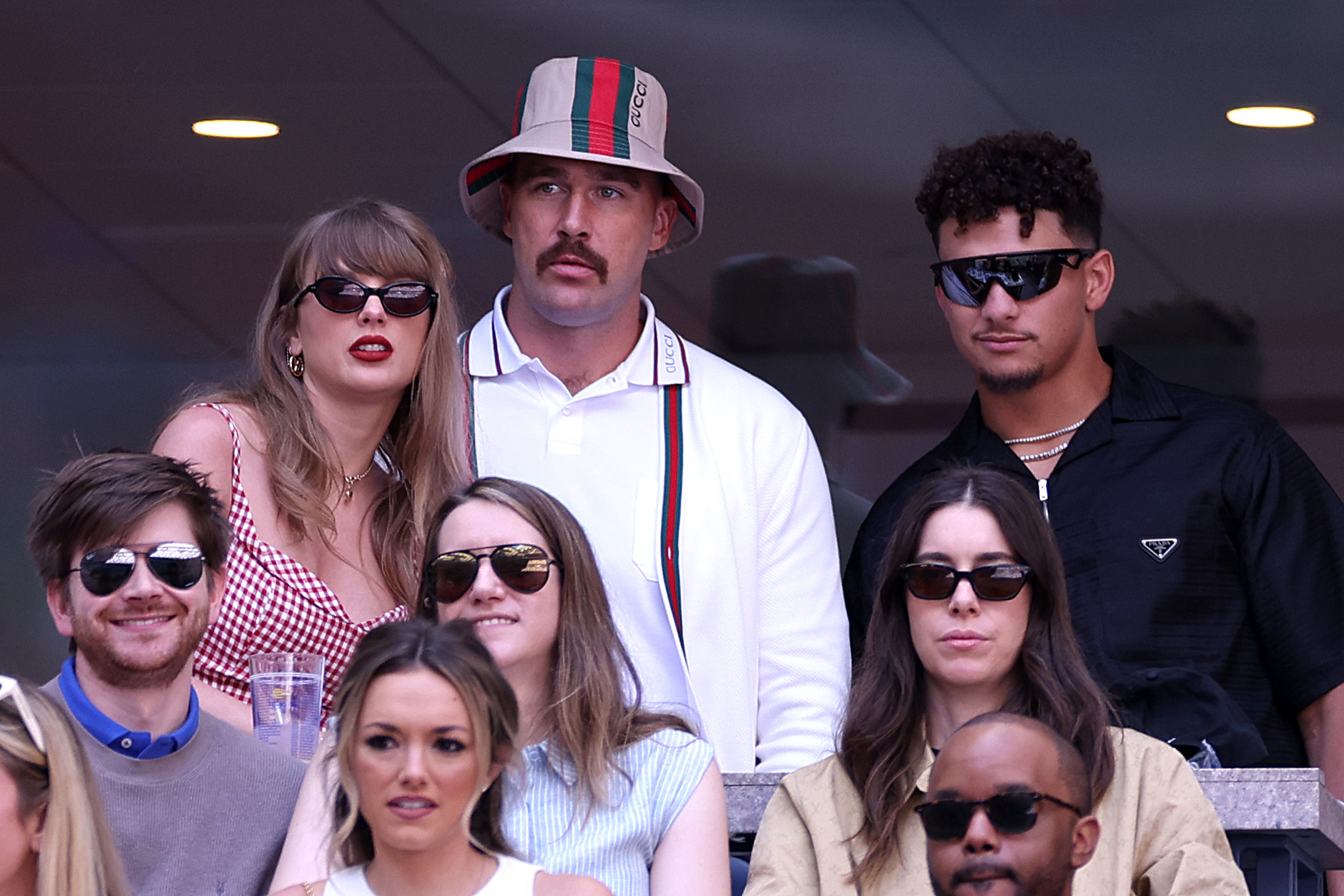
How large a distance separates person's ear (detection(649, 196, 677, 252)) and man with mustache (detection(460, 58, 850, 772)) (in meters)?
0.04

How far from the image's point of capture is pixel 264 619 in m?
3.32

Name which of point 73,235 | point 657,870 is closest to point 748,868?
point 657,870

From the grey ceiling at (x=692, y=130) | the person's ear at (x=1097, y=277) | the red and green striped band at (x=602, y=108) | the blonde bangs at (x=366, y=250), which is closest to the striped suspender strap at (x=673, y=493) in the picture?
the red and green striped band at (x=602, y=108)

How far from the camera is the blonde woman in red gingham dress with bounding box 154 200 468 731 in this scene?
11.0 ft

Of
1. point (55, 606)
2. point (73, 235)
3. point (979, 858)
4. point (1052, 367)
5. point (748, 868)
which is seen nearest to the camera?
point (979, 858)

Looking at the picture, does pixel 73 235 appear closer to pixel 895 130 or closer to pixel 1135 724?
pixel 895 130

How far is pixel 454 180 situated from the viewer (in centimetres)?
641

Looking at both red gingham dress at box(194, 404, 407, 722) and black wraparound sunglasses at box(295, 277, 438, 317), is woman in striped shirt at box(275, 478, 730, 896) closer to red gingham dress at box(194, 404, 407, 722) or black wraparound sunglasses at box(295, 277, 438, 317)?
red gingham dress at box(194, 404, 407, 722)

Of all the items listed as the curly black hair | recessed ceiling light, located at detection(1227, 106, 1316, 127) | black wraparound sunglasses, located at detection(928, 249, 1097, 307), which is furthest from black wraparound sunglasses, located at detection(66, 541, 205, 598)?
recessed ceiling light, located at detection(1227, 106, 1316, 127)

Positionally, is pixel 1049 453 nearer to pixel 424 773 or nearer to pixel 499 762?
pixel 499 762

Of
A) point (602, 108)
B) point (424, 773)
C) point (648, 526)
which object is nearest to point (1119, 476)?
point (648, 526)

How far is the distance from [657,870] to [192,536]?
0.82 m

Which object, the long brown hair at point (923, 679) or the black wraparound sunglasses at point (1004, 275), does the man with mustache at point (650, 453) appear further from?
the long brown hair at point (923, 679)

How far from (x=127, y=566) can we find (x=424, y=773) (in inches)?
24.6
